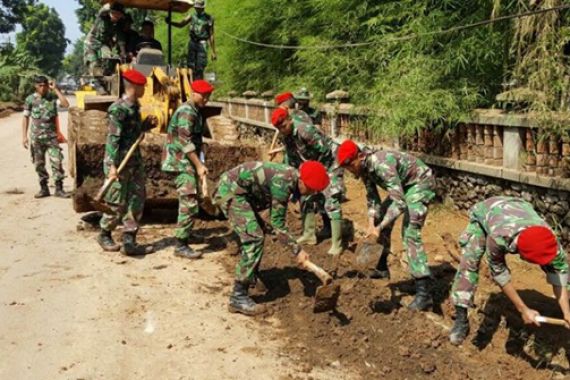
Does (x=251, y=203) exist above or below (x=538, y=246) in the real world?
above

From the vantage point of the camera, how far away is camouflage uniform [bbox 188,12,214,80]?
32.2ft

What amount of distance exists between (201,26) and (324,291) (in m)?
6.47

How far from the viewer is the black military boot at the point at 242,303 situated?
5.01m

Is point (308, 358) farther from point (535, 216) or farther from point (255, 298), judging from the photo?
point (535, 216)

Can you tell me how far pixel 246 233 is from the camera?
195 inches

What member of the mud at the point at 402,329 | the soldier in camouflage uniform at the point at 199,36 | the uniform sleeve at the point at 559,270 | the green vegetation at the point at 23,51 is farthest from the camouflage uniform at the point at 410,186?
the green vegetation at the point at 23,51

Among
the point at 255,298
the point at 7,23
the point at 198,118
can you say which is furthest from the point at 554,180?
the point at 7,23

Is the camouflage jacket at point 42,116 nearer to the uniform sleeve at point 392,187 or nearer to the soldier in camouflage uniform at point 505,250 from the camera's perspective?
the uniform sleeve at point 392,187

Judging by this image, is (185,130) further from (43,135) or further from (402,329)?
(43,135)

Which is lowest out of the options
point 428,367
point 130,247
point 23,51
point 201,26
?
point 428,367

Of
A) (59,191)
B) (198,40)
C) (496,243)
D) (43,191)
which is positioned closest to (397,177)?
(496,243)

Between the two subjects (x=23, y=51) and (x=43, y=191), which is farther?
(x=23, y=51)

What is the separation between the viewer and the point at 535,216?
13.2 feet

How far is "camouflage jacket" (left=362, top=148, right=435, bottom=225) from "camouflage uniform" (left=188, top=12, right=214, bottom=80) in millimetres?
5580
